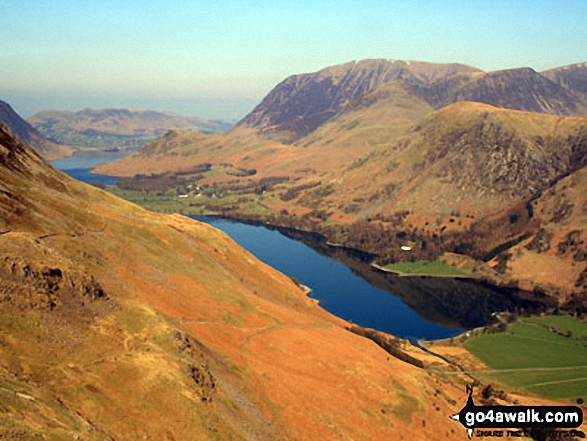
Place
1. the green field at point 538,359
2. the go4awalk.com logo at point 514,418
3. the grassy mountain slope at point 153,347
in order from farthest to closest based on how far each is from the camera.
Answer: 1. the green field at point 538,359
2. the go4awalk.com logo at point 514,418
3. the grassy mountain slope at point 153,347

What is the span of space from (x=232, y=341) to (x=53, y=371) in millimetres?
43592

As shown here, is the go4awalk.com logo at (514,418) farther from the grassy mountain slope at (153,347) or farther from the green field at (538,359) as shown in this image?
the green field at (538,359)

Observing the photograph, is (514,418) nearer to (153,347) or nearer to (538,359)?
(153,347)

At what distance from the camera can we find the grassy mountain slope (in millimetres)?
58344

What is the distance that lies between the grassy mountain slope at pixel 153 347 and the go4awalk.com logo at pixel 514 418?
4.42 metres

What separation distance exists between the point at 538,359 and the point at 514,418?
86.6 meters

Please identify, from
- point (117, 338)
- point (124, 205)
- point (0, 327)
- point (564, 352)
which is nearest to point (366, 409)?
point (117, 338)

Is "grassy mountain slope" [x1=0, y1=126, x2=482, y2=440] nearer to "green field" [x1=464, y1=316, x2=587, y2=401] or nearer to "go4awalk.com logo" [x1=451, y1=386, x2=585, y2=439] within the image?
"go4awalk.com logo" [x1=451, y1=386, x2=585, y2=439]

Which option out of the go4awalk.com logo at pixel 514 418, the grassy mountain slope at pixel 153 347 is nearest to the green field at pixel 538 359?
the grassy mountain slope at pixel 153 347

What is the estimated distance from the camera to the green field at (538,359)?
149 metres

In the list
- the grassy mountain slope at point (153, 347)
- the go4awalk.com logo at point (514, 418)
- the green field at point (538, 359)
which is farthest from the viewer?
the green field at point (538, 359)

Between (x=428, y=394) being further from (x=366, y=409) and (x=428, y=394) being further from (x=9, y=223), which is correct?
(x=9, y=223)

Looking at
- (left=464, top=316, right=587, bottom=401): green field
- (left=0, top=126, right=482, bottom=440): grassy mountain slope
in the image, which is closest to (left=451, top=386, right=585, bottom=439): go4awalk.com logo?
(left=0, top=126, right=482, bottom=440): grassy mountain slope

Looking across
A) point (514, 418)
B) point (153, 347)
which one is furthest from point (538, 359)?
point (153, 347)
